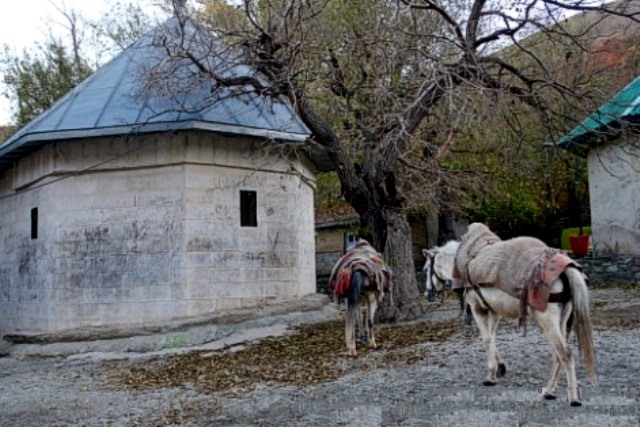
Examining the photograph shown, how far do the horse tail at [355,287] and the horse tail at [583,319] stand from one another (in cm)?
428

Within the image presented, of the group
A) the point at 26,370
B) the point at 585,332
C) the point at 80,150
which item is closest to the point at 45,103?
the point at 80,150

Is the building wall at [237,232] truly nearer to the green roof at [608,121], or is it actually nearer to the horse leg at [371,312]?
the horse leg at [371,312]

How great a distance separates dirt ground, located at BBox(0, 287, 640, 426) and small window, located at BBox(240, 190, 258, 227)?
2.24 m

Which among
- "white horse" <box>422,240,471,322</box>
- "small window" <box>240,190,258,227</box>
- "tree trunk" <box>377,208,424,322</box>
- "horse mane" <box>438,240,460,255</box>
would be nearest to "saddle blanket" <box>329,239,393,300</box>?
"white horse" <box>422,240,471,322</box>

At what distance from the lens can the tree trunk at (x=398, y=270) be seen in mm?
13289

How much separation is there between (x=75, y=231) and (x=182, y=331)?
3.21 metres

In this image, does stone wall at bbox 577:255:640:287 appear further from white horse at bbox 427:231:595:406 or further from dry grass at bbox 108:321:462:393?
white horse at bbox 427:231:595:406

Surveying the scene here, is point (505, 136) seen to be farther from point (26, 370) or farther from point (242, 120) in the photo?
point (26, 370)

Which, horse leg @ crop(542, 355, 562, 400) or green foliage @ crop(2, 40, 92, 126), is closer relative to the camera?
horse leg @ crop(542, 355, 562, 400)

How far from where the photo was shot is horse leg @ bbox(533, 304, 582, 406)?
6090 mm

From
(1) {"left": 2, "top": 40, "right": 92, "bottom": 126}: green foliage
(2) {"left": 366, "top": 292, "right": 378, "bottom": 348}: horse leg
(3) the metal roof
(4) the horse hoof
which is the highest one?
(1) {"left": 2, "top": 40, "right": 92, "bottom": 126}: green foliage

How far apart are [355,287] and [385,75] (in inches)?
191

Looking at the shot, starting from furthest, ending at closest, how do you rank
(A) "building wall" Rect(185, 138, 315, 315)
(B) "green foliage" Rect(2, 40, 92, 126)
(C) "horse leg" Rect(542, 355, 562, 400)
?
(B) "green foliage" Rect(2, 40, 92, 126) < (A) "building wall" Rect(185, 138, 315, 315) < (C) "horse leg" Rect(542, 355, 562, 400)

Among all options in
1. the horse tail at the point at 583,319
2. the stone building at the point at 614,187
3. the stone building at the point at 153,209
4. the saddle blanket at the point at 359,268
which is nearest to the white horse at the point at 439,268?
the saddle blanket at the point at 359,268
